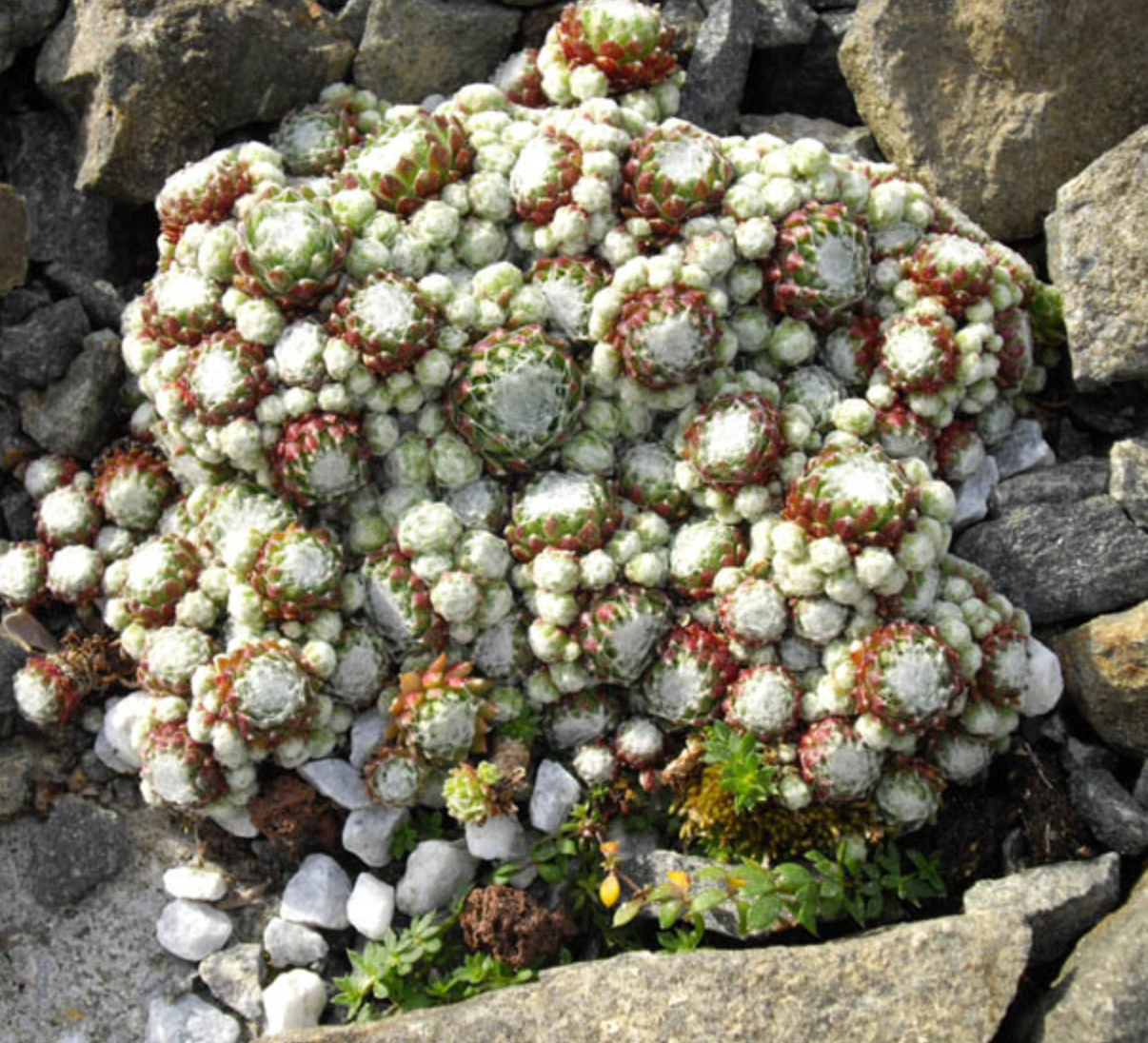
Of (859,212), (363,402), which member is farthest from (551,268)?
(859,212)

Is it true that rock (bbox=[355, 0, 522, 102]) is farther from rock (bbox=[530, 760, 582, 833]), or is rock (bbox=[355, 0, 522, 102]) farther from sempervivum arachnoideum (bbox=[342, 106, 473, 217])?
rock (bbox=[530, 760, 582, 833])

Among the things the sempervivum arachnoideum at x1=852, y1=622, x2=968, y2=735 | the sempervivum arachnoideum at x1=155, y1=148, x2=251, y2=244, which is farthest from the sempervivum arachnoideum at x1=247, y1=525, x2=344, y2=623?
the sempervivum arachnoideum at x1=852, y1=622, x2=968, y2=735

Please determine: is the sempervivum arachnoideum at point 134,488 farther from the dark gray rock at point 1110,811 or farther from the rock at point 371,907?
the dark gray rock at point 1110,811

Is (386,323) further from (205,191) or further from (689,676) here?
(689,676)

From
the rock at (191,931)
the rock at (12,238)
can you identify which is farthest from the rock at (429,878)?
the rock at (12,238)

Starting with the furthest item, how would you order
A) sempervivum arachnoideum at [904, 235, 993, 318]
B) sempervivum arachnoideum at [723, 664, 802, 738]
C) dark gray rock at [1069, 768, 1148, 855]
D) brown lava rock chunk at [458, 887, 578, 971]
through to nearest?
sempervivum arachnoideum at [904, 235, 993, 318] → sempervivum arachnoideum at [723, 664, 802, 738] → dark gray rock at [1069, 768, 1148, 855] → brown lava rock chunk at [458, 887, 578, 971]

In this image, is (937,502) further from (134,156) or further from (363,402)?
(134,156)

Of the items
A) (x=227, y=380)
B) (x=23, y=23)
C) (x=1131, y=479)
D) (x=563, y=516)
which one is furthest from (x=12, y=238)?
(x=1131, y=479)
